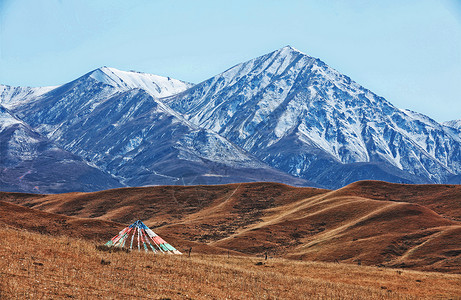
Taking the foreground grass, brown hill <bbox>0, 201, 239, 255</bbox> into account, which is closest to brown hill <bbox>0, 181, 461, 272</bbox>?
brown hill <bbox>0, 201, 239, 255</bbox>

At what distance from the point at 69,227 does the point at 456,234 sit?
51418 mm

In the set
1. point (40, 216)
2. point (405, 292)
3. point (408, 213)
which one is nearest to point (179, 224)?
point (40, 216)

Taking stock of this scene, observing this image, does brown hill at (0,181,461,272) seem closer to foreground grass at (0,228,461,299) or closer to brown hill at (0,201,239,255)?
brown hill at (0,201,239,255)

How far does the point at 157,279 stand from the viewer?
104 ft

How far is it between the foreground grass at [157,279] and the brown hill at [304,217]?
15.2 meters

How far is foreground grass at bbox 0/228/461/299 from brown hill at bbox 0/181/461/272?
49.8 feet

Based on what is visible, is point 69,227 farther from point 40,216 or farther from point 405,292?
point 405,292

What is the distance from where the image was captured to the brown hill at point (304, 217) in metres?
64.0

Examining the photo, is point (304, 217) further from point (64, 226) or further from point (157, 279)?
point (157, 279)

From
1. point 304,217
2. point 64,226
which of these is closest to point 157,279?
point 64,226

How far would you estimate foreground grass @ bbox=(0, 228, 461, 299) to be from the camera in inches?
1025

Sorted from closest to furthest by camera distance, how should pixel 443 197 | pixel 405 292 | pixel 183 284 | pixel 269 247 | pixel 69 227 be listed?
pixel 183 284 < pixel 405 292 < pixel 69 227 < pixel 269 247 < pixel 443 197

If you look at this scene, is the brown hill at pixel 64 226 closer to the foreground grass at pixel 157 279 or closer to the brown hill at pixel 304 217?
the brown hill at pixel 304 217

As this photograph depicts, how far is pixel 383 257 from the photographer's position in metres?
61.5
